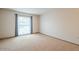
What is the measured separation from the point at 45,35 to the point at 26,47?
49 cm

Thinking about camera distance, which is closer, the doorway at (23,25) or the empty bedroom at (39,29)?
the empty bedroom at (39,29)

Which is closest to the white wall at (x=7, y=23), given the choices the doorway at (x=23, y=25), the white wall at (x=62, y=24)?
the doorway at (x=23, y=25)

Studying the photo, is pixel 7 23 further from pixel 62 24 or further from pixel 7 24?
pixel 62 24

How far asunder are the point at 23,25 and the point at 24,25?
0.02 metres

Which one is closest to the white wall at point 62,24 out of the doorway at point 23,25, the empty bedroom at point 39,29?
the empty bedroom at point 39,29

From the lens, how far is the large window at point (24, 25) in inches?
64.2

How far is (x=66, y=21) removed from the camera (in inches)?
60.3

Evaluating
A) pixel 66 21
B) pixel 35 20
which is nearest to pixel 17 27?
pixel 35 20

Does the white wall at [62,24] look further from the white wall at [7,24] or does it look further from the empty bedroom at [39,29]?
the white wall at [7,24]

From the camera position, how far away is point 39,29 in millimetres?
1694

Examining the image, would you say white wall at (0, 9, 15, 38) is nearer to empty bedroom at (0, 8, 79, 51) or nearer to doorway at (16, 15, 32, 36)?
empty bedroom at (0, 8, 79, 51)

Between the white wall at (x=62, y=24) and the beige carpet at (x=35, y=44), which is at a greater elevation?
the white wall at (x=62, y=24)

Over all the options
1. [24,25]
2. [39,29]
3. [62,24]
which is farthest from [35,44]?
[62,24]
